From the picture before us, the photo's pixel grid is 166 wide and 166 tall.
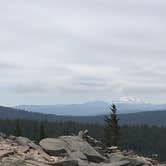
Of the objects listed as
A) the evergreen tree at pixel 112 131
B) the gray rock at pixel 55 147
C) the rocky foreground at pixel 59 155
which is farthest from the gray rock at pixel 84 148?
the evergreen tree at pixel 112 131

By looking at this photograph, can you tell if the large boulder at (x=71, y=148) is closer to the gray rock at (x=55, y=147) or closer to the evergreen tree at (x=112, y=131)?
the gray rock at (x=55, y=147)

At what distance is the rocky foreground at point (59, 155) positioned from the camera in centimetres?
3222

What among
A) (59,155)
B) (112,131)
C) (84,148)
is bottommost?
(59,155)

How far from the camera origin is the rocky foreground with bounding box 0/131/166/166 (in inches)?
1268

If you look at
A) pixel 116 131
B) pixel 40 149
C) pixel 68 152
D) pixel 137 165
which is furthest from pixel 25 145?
pixel 116 131

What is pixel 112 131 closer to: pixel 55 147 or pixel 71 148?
pixel 71 148

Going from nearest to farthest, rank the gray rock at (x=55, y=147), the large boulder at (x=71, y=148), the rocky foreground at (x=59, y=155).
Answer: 1. the rocky foreground at (x=59, y=155)
2. the large boulder at (x=71, y=148)
3. the gray rock at (x=55, y=147)

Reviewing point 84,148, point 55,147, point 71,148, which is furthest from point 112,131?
point 55,147

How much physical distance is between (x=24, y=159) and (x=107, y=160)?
7.49 metres

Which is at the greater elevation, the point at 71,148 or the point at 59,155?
the point at 71,148

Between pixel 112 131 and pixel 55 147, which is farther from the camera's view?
pixel 112 131

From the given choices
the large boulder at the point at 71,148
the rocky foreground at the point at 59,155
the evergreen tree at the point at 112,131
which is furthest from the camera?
the evergreen tree at the point at 112,131

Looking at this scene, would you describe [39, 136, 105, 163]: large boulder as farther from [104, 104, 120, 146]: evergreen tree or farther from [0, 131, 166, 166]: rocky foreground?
[104, 104, 120, 146]: evergreen tree

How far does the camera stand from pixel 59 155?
36.2 m
